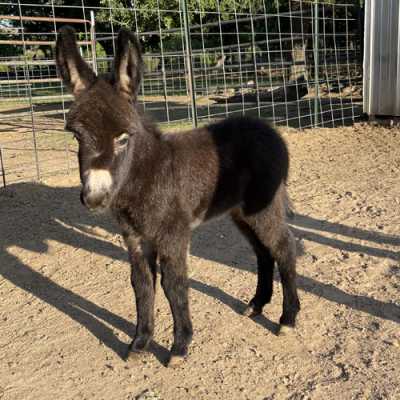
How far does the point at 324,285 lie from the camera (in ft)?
12.7

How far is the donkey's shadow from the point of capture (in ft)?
11.5

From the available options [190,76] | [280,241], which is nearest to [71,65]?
[280,241]

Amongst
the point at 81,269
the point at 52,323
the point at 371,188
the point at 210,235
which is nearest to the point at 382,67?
the point at 371,188

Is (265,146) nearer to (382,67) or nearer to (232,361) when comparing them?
(232,361)

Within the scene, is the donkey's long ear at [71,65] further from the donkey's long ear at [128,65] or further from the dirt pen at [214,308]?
the dirt pen at [214,308]

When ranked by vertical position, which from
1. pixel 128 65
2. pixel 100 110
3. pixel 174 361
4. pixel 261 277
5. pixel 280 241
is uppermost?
pixel 128 65

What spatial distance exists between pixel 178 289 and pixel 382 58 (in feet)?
31.0

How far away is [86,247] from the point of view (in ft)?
16.4

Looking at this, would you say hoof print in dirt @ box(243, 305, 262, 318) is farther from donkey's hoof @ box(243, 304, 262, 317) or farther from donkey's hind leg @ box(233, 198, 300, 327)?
donkey's hind leg @ box(233, 198, 300, 327)

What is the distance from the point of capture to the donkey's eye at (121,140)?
241cm

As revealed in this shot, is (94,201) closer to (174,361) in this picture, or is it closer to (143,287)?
(143,287)

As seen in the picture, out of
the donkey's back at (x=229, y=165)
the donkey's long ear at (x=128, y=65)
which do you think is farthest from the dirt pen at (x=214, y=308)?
the donkey's long ear at (x=128, y=65)

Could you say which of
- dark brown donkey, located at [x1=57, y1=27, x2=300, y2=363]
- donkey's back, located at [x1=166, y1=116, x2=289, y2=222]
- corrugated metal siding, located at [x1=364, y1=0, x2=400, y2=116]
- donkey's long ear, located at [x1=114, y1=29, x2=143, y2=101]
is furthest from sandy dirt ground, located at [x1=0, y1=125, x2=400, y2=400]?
corrugated metal siding, located at [x1=364, y1=0, x2=400, y2=116]

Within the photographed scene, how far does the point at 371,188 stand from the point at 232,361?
4.11m
